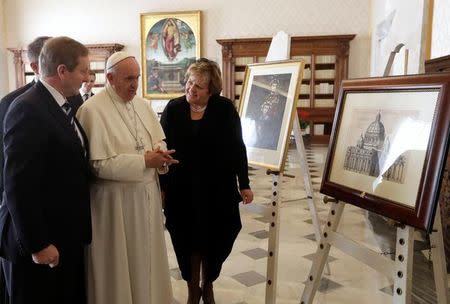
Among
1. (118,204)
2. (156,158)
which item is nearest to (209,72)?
(156,158)

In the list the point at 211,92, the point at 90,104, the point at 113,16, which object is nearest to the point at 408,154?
the point at 211,92

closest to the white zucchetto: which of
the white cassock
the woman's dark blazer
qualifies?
the white cassock

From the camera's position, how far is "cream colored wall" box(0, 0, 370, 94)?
33.8 ft

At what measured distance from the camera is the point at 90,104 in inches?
73.2

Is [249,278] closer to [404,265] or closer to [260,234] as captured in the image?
[260,234]

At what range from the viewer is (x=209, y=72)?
229 centimetres

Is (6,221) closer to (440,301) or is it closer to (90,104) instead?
(90,104)

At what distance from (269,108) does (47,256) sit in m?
1.66

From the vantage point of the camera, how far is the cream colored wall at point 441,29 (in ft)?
11.9

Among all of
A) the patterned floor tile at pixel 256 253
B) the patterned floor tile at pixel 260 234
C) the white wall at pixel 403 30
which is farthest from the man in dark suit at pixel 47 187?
the white wall at pixel 403 30

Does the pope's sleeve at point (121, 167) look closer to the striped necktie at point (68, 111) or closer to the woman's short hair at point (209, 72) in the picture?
the striped necktie at point (68, 111)

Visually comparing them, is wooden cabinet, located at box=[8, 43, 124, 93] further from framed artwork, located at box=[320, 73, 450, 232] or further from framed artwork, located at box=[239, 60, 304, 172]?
framed artwork, located at box=[320, 73, 450, 232]

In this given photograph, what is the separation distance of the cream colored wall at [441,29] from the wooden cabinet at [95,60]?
8.72m

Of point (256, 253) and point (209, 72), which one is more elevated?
point (209, 72)
